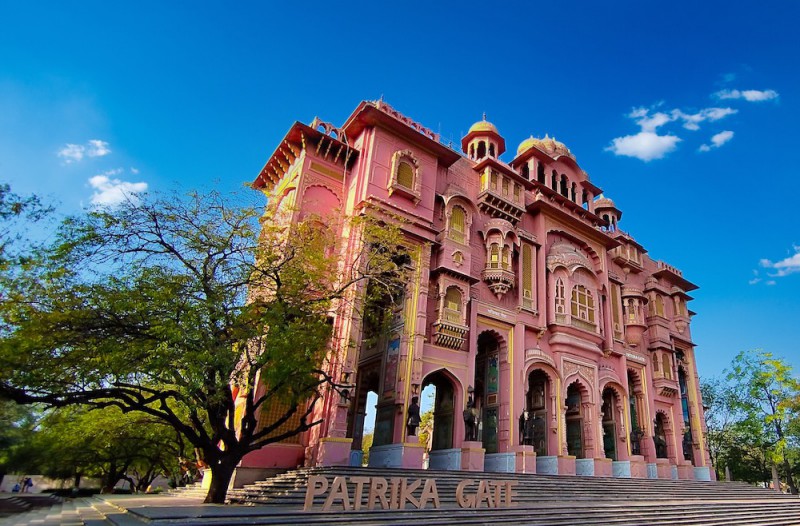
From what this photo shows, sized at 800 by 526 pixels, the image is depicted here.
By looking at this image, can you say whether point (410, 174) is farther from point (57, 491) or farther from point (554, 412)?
point (57, 491)

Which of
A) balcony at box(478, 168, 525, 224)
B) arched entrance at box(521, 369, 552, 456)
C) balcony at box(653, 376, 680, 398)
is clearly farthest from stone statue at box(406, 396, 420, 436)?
balcony at box(653, 376, 680, 398)

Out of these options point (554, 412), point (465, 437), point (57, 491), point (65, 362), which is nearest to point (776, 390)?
point (554, 412)

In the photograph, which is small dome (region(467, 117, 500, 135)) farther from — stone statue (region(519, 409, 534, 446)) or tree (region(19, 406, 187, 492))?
tree (region(19, 406, 187, 492))

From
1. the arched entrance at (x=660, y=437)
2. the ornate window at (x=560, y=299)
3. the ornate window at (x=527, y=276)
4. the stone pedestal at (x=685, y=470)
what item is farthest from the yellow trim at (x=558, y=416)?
the stone pedestal at (x=685, y=470)

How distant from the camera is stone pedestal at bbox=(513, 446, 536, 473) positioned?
711 inches

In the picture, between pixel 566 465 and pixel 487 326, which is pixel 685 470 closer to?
pixel 566 465

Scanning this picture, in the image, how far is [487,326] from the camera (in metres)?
20.0

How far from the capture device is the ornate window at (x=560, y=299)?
22547mm

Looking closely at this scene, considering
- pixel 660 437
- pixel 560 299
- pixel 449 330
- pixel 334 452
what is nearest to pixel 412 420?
pixel 334 452

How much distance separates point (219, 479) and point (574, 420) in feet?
54.8

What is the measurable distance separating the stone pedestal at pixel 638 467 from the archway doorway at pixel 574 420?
2543 mm

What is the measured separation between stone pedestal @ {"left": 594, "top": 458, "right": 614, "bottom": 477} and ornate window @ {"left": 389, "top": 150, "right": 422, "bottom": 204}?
13.4 metres

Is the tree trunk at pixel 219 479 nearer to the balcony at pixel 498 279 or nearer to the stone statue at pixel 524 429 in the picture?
the stone statue at pixel 524 429

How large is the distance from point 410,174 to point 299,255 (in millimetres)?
8985
